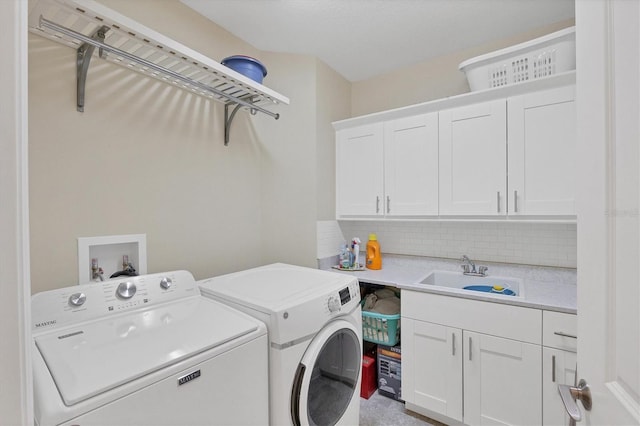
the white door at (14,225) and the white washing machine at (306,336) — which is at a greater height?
the white door at (14,225)

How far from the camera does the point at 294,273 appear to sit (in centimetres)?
194

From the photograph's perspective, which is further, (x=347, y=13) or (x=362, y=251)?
(x=362, y=251)

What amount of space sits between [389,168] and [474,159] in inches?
24.2

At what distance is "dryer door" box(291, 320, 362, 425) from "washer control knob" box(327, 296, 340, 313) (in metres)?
0.07

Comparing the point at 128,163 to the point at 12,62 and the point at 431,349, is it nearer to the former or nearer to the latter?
the point at 12,62

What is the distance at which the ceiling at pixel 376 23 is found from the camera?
189 centimetres

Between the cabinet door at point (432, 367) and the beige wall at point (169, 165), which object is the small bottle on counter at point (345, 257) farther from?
the cabinet door at point (432, 367)

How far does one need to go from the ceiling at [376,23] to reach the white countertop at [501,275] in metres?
1.69

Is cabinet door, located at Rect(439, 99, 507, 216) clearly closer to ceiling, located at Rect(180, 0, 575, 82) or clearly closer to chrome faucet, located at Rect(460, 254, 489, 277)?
chrome faucet, located at Rect(460, 254, 489, 277)

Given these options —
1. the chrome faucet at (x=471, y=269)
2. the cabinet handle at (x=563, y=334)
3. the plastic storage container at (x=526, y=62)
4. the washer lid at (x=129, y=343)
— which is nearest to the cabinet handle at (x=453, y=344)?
the cabinet handle at (x=563, y=334)

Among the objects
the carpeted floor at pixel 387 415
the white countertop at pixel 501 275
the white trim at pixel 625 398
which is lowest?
the carpeted floor at pixel 387 415

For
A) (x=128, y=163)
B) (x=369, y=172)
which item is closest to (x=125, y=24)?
(x=128, y=163)

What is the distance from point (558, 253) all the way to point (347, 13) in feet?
7.03

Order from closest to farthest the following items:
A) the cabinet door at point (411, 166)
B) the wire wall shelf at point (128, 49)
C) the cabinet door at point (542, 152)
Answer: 1. the wire wall shelf at point (128, 49)
2. the cabinet door at point (542, 152)
3. the cabinet door at point (411, 166)
